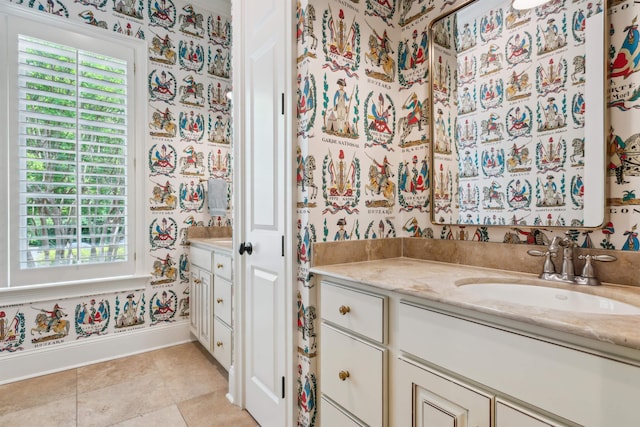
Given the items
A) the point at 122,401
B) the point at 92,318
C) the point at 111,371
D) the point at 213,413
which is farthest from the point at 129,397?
the point at 92,318

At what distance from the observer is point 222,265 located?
223 cm

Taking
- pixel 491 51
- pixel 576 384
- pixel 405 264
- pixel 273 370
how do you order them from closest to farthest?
1. pixel 576 384
2. pixel 491 51
3. pixel 405 264
4. pixel 273 370

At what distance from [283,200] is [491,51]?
111 centimetres

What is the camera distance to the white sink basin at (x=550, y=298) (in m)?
0.94

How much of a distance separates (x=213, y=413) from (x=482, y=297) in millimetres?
1669

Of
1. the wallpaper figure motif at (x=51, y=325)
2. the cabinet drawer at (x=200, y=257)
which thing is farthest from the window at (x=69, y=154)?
the cabinet drawer at (x=200, y=257)

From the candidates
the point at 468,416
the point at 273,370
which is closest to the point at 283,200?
the point at 273,370

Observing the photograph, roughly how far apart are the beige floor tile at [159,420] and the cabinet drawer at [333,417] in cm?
86

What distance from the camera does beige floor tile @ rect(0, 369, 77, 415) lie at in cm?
192

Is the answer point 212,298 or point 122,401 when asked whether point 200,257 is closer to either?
point 212,298

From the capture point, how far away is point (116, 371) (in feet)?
7.64

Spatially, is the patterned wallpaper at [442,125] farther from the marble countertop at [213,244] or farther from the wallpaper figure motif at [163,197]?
the wallpaper figure motif at [163,197]

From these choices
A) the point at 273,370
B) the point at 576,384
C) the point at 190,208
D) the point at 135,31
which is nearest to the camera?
the point at 576,384

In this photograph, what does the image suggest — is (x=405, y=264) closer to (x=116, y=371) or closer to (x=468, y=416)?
(x=468, y=416)
